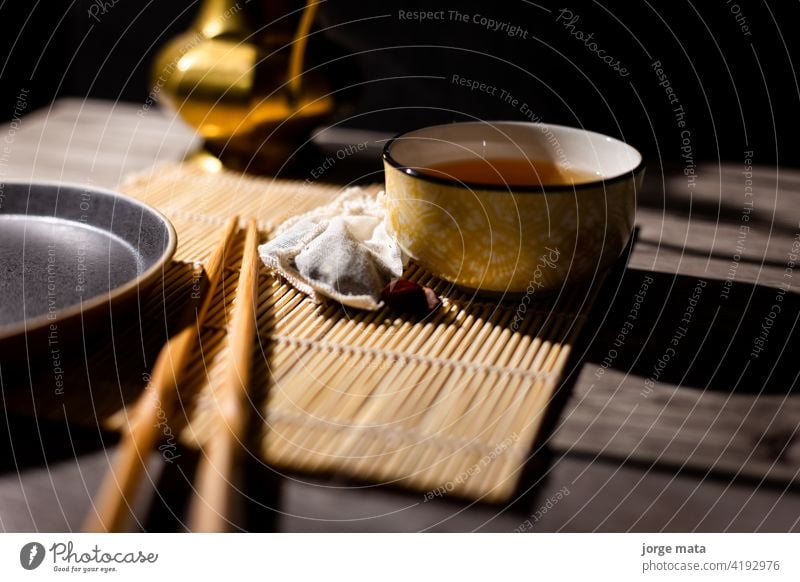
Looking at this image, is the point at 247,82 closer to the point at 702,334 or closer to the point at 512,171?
the point at 512,171

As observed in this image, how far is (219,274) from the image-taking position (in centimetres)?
38

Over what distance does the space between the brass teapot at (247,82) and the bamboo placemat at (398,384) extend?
0.18 metres

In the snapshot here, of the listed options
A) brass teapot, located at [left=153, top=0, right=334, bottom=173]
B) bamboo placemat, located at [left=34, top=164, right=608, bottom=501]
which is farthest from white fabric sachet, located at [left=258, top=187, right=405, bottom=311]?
brass teapot, located at [left=153, top=0, right=334, bottom=173]

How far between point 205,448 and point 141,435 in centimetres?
2

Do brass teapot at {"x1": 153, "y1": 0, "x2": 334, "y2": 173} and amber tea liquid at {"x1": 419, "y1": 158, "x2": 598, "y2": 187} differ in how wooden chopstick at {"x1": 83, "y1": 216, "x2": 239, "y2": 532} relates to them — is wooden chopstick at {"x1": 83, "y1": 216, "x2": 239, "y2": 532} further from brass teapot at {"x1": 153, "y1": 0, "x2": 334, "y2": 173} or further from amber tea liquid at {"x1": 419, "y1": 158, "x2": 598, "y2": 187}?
brass teapot at {"x1": 153, "y1": 0, "x2": 334, "y2": 173}

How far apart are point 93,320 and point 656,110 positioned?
577mm

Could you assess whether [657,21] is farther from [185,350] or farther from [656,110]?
[185,350]

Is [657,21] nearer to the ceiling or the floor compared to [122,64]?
nearer to the ceiling

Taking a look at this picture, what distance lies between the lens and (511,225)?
0.33m

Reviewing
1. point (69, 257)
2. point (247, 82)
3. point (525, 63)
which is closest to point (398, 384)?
point (69, 257)

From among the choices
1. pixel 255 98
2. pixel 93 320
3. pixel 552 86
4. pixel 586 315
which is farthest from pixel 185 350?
pixel 552 86

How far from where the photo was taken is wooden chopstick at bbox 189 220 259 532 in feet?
0.81

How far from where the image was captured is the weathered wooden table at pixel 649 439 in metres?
0.25
